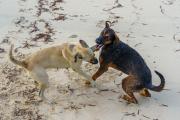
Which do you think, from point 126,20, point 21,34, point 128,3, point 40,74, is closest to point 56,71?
point 40,74

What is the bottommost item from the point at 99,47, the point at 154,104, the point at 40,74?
the point at 154,104

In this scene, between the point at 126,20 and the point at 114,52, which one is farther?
the point at 126,20

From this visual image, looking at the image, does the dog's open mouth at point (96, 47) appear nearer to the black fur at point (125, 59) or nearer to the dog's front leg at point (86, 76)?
the black fur at point (125, 59)

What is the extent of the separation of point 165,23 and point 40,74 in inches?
111

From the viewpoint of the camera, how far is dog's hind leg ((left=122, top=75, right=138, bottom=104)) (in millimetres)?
5564

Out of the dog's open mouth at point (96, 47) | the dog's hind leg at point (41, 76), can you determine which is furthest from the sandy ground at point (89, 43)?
the dog's open mouth at point (96, 47)

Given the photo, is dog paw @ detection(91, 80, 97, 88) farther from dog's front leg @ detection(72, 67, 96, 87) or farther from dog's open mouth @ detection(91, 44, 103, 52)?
dog's open mouth @ detection(91, 44, 103, 52)

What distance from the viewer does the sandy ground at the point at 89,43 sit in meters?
5.67

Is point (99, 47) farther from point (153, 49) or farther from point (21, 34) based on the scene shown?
point (21, 34)

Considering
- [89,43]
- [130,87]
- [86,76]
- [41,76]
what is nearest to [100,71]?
[86,76]

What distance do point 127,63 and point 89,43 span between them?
144 centimetres

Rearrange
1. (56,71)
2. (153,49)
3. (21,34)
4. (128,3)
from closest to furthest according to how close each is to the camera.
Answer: (56,71) < (153,49) < (21,34) < (128,3)

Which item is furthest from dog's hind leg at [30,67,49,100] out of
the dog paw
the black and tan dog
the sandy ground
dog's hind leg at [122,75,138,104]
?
dog's hind leg at [122,75,138,104]

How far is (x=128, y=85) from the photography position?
5594mm
